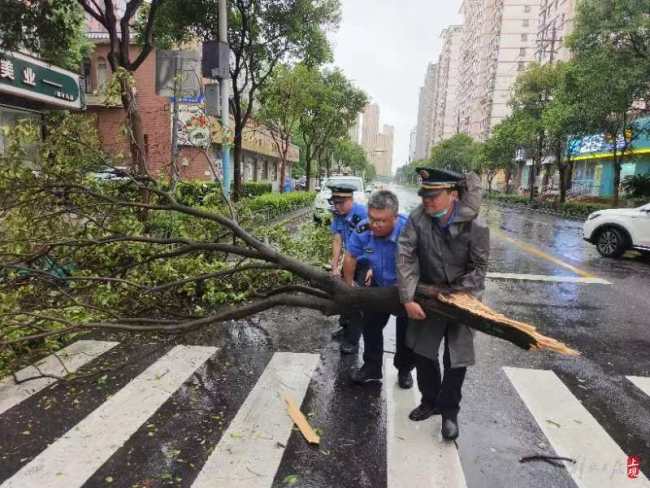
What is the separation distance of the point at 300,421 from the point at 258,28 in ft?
45.9

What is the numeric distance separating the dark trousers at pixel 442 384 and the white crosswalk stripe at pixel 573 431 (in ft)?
2.48

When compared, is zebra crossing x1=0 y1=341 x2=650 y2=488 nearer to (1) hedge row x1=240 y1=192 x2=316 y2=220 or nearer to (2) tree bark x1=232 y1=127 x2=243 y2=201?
(1) hedge row x1=240 y1=192 x2=316 y2=220

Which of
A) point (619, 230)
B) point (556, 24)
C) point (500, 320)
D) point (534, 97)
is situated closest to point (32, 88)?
point (500, 320)

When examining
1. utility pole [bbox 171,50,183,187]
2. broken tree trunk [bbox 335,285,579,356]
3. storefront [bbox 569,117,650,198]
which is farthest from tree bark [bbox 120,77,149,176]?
storefront [bbox 569,117,650,198]

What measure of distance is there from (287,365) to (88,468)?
1.96 meters

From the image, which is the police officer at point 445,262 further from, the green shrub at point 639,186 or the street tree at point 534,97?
the street tree at point 534,97

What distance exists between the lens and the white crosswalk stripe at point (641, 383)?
4.13 meters

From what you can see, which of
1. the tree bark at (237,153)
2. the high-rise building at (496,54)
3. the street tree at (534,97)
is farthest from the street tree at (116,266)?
the high-rise building at (496,54)

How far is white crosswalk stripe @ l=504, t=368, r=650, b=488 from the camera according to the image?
9.41 feet

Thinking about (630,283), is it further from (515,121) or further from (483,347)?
(515,121)

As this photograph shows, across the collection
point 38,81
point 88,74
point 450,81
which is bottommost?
point 38,81

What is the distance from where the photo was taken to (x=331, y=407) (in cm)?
366

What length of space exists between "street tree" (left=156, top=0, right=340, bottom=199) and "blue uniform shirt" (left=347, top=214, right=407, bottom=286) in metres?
11.6

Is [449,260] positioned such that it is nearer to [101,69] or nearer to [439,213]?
[439,213]
